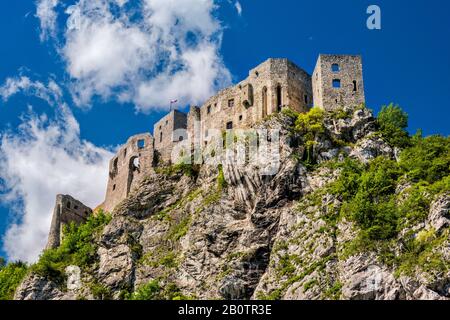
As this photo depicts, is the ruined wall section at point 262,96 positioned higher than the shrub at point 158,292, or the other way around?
the ruined wall section at point 262,96

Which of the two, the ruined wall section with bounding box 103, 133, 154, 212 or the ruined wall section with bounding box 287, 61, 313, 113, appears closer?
the ruined wall section with bounding box 287, 61, 313, 113

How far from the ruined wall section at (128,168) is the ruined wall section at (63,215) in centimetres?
297

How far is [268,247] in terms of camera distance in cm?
5331

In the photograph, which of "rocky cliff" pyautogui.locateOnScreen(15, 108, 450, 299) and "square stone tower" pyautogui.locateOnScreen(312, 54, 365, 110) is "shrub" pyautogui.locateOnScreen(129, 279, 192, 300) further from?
"square stone tower" pyautogui.locateOnScreen(312, 54, 365, 110)

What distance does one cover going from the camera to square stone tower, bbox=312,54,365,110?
212 ft

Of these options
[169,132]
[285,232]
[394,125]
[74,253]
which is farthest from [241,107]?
[74,253]

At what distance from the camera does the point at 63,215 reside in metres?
76.9

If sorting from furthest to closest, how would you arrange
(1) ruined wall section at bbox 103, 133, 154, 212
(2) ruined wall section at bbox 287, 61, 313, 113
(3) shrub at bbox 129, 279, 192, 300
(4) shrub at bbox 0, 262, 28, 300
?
(1) ruined wall section at bbox 103, 133, 154, 212 < (2) ruined wall section at bbox 287, 61, 313, 113 < (4) shrub at bbox 0, 262, 28, 300 < (3) shrub at bbox 129, 279, 192, 300

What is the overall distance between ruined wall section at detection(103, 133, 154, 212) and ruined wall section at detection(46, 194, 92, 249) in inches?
117

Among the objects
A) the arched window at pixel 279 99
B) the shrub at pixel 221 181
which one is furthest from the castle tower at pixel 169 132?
the arched window at pixel 279 99

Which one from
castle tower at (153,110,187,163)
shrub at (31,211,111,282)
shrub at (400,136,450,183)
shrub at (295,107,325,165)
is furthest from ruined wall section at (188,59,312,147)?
shrub at (31,211,111,282)

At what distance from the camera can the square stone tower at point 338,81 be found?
64625mm

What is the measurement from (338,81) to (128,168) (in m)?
23.5

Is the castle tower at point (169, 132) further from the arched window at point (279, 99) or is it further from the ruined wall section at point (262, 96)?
the arched window at point (279, 99)
